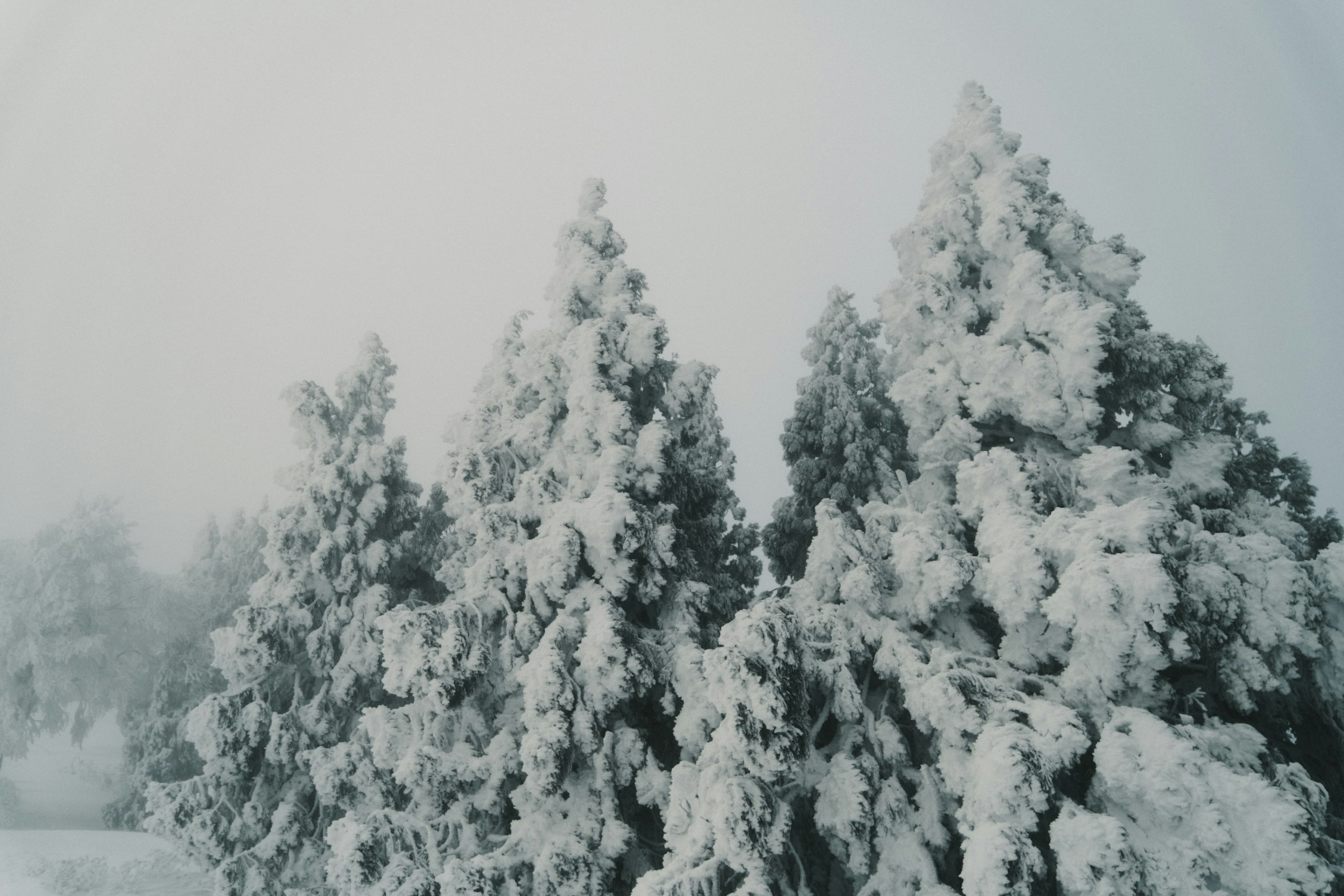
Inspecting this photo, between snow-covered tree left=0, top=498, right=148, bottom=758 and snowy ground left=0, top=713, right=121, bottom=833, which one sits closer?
snow-covered tree left=0, top=498, right=148, bottom=758

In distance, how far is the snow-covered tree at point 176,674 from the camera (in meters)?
22.0

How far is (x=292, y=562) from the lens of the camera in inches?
515

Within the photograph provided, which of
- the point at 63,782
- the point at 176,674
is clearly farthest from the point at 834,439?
Answer: the point at 63,782

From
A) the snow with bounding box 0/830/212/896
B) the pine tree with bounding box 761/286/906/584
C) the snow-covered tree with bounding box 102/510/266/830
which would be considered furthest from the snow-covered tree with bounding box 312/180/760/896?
the snow-covered tree with bounding box 102/510/266/830

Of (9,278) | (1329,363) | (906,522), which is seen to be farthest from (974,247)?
(9,278)

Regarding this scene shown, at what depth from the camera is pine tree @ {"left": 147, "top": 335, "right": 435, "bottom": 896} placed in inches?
458

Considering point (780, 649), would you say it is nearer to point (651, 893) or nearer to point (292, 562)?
point (651, 893)

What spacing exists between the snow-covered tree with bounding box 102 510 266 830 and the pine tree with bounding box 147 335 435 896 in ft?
33.5

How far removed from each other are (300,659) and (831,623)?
32.4 feet

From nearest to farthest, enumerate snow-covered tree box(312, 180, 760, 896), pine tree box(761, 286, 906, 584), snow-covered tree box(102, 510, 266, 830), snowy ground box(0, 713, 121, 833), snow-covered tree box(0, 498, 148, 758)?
1. snow-covered tree box(312, 180, 760, 896)
2. pine tree box(761, 286, 906, 584)
3. snow-covered tree box(102, 510, 266, 830)
4. snow-covered tree box(0, 498, 148, 758)
5. snowy ground box(0, 713, 121, 833)

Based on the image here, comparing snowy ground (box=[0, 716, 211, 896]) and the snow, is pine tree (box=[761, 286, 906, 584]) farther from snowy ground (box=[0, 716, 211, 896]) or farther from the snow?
snowy ground (box=[0, 716, 211, 896])

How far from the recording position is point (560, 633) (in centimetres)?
940

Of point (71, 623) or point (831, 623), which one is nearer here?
point (831, 623)

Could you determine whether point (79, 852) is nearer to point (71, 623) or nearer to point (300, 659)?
point (71, 623)
